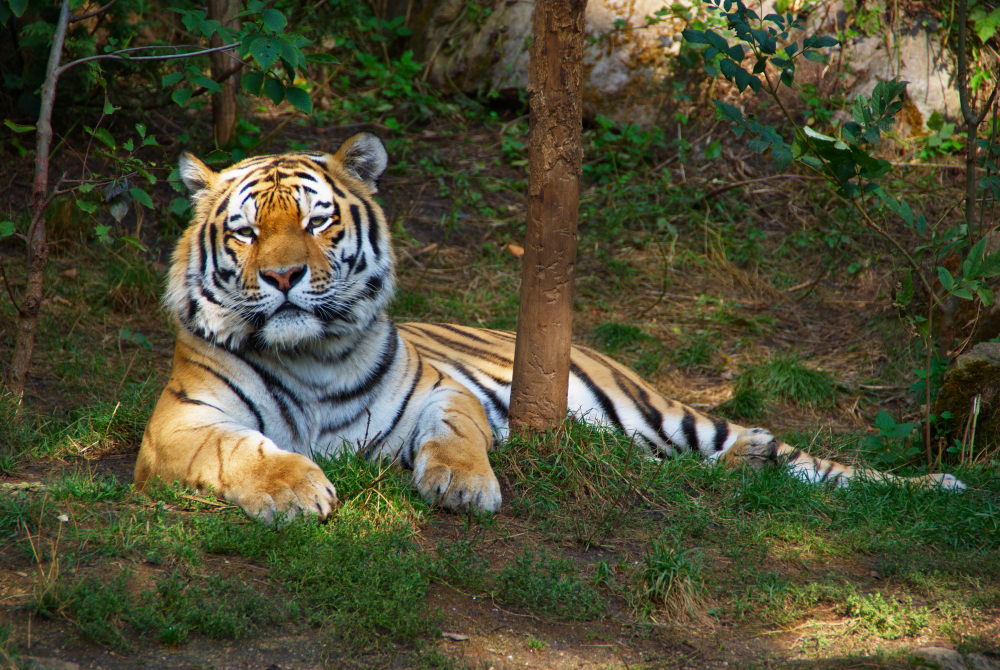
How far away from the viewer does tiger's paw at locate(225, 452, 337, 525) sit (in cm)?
300

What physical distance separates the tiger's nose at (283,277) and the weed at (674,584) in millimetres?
1523

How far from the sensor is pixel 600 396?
179 inches

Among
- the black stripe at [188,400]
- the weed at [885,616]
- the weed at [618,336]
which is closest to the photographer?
the weed at [885,616]

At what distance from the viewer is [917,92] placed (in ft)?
25.5

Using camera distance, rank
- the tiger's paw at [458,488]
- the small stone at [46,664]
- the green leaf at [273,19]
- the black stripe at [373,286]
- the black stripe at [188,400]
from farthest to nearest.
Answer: the black stripe at [373,286] < the green leaf at [273,19] < the black stripe at [188,400] < the tiger's paw at [458,488] < the small stone at [46,664]

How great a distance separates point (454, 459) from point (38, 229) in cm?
225

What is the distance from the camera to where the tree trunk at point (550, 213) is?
3518 millimetres

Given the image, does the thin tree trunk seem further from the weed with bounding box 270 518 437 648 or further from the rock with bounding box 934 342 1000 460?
the rock with bounding box 934 342 1000 460

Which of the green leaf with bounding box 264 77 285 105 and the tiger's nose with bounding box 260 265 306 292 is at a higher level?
the green leaf with bounding box 264 77 285 105

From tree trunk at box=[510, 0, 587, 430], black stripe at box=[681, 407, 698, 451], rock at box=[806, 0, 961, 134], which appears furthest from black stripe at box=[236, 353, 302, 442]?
rock at box=[806, 0, 961, 134]

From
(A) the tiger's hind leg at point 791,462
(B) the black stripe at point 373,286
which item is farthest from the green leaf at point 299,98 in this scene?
(A) the tiger's hind leg at point 791,462

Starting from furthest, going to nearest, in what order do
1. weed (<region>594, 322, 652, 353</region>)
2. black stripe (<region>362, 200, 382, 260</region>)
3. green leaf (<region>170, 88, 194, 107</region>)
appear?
weed (<region>594, 322, 652, 353</region>) → green leaf (<region>170, 88, 194, 107</region>) → black stripe (<region>362, 200, 382, 260</region>)

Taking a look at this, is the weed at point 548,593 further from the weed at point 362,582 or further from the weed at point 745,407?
the weed at point 745,407

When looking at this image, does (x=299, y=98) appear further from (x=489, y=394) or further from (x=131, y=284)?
(x=131, y=284)
